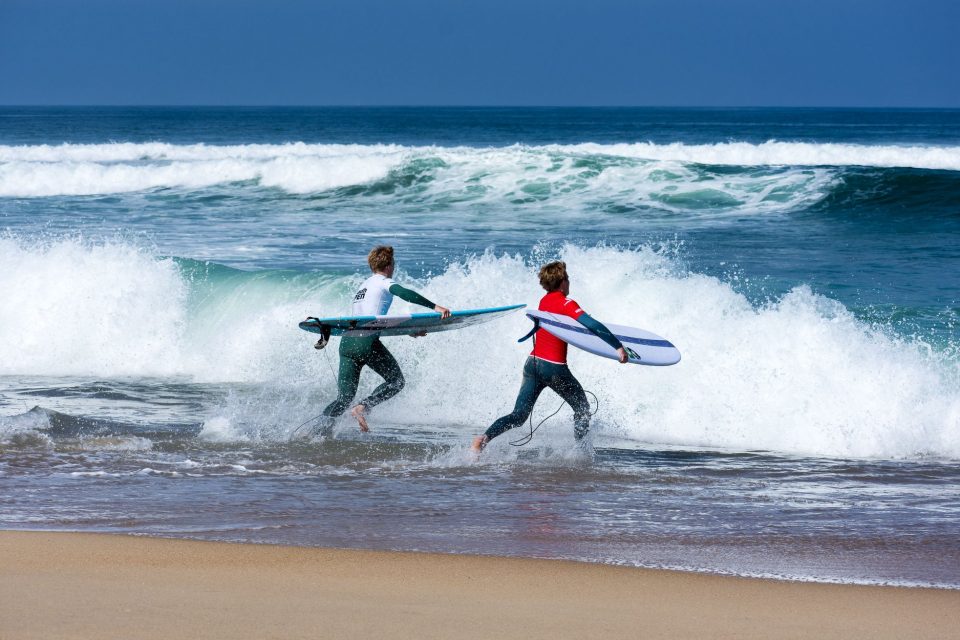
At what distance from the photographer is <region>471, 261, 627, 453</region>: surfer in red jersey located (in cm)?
707

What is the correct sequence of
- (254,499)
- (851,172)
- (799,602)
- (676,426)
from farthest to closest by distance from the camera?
(851,172), (676,426), (254,499), (799,602)

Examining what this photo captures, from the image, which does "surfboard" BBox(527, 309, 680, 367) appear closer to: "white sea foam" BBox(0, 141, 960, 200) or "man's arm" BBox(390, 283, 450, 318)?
"man's arm" BBox(390, 283, 450, 318)

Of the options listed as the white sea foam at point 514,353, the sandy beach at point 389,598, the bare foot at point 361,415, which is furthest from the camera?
the white sea foam at point 514,353

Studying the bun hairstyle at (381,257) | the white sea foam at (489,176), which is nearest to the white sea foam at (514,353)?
the bun hairstyle at (381,257)

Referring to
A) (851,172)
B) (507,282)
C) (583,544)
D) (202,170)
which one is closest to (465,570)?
(583,544)

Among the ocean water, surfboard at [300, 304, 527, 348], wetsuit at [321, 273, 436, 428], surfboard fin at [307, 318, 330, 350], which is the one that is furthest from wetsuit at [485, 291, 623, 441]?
surfboard fin at [307, 318, 330, 350]

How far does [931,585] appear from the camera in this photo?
486cm

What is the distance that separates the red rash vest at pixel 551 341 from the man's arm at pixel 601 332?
0.88ft

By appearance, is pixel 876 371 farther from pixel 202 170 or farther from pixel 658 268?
pixel 202 170

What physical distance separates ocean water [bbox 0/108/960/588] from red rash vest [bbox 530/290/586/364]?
2.28 ft

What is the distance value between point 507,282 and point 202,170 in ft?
70.3

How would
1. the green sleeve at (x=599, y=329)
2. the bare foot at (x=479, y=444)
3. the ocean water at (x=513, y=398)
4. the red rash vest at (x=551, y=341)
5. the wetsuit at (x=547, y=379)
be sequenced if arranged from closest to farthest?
the ocean water at (x=513, y=398) < the green sleeve at (x=599, y=329) < the red rash vest at (x=551, y=341) < the wetsuit at (x=547, y=379) < the bare foot at (x=479, y=444)

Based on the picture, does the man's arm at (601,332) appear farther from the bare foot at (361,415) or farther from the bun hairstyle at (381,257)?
the bare foot at (361,415)

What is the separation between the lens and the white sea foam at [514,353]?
336 inches
